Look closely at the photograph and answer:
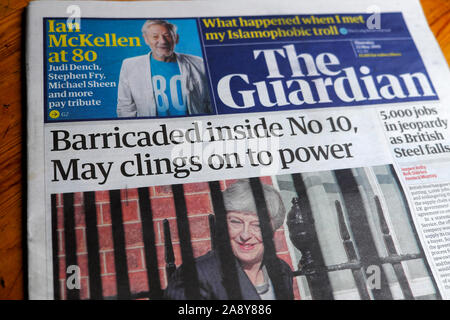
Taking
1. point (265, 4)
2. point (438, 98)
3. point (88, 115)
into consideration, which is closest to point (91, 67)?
A: point (88, 115)

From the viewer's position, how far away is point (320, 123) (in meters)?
0.68

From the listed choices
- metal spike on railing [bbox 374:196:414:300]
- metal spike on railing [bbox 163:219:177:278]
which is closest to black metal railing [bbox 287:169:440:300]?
metal spike on railing [bbox 374:196:414:300]

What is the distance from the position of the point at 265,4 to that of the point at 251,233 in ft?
1.66

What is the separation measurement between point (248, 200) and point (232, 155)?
0.28 feet

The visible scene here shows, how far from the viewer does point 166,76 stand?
690 mm

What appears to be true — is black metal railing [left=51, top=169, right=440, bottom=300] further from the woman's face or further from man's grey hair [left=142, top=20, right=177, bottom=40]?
man's grey hair [left=142, top=20, right=177, bottom=40]

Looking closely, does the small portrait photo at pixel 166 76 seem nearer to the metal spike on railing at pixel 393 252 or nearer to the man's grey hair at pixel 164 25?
the man's grey hair at pixel 164 25

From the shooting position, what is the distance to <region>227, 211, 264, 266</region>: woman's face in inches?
23.0

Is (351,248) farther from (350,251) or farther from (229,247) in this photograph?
(229,247)

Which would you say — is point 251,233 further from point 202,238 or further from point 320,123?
point 320,123

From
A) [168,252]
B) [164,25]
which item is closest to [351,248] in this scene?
[168,252]

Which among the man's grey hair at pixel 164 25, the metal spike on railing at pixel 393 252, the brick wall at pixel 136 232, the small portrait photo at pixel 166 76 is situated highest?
the man's grey hair at pixel 164 25

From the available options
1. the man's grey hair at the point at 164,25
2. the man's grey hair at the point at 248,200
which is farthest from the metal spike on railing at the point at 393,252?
the man's grey hair at the point at 164,25

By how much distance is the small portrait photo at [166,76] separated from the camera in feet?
2.17
